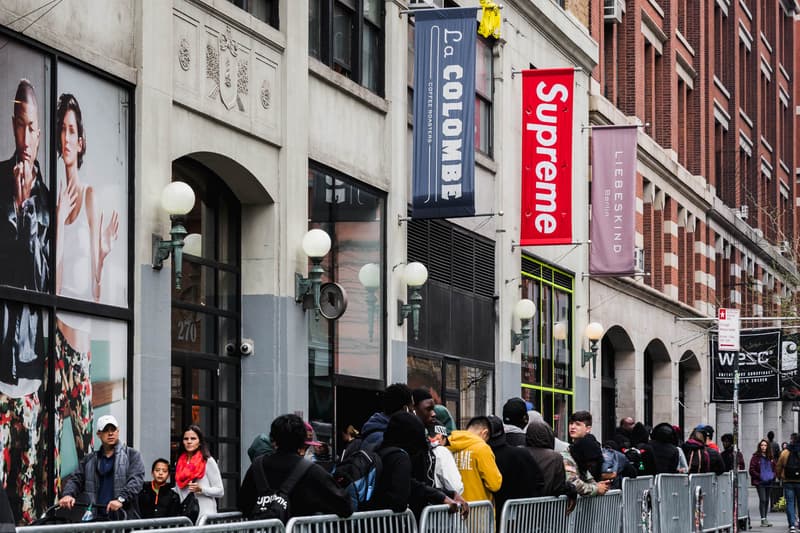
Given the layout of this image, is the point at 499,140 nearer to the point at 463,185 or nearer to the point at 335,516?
the point at 463,185

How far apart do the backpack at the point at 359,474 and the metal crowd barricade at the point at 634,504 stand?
7.20 meters

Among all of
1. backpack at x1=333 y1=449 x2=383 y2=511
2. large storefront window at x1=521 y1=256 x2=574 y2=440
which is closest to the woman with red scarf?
backpack at x1=333 y1=449 x2=383 y2=511

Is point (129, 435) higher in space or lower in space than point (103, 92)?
lower

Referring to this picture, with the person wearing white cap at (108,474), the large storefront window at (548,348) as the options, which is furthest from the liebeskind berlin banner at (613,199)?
the person wearing white cap at (108,474)

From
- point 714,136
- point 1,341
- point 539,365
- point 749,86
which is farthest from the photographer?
point 749,86

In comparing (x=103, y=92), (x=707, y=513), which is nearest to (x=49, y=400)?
(x=103, y=92)

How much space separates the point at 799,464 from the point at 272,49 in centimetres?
1312

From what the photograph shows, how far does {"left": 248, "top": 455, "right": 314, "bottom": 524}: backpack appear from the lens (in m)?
10.5

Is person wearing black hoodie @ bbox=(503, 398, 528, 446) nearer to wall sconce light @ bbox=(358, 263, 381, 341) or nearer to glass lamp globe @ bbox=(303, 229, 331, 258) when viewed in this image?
glass lamp globe @ bbox=(303, 229, 331, 258)

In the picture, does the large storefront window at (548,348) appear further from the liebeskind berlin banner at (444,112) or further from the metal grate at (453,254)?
the liebeskind berlin banner at (444,112)

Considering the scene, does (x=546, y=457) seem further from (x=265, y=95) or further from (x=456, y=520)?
(x=265, y=95)

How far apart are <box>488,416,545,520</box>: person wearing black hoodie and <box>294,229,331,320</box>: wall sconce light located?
6256mm

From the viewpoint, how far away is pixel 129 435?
16219 millimetres

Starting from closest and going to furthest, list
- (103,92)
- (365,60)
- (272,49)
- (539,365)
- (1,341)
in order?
(1,341) → (103,92) → (272,49) → (365,60) → (539,365)
